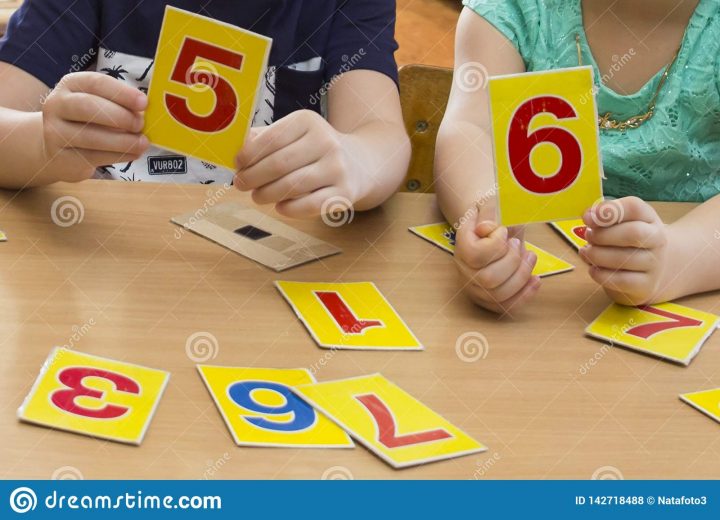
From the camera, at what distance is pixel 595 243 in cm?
99

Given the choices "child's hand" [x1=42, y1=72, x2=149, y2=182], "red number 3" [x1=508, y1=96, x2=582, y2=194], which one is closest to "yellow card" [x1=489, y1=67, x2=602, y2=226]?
"red number 3" [x1=508, y1=96, x2=582, y2=194]

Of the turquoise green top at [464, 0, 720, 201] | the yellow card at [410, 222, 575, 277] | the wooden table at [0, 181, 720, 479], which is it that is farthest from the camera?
the turquoise green top at [464, 0, 720, 201]

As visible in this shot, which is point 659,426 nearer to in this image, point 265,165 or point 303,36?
point 265,165

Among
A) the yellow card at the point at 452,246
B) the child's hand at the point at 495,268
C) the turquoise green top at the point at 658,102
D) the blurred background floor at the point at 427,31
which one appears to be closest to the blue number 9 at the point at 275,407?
the child's hand at the point at 495,268

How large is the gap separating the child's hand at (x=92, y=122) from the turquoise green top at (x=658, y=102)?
57cm

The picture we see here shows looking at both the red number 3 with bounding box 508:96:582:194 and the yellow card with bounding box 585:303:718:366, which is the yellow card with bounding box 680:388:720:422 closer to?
the yellow card with bounding box 585:303:718:366

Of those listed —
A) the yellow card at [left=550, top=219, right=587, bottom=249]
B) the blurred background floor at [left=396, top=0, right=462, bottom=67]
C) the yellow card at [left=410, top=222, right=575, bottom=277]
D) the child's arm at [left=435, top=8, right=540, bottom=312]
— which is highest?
the child's arm at [left=435, top=8, right=540, bottom=312]

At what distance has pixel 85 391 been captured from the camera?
0.74 metres

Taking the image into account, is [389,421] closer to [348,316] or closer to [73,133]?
[348,316]

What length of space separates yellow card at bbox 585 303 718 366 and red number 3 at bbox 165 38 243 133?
42cm

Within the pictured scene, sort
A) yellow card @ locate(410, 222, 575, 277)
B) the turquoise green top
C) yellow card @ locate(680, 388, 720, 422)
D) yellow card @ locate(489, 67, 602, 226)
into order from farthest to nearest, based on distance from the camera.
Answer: the turquoise green top < yellow card @ locate(410, 222, 575, 277) < yellow card @ locate(489, 67, 602, 226) < yellow card @ locate(680, 388, 720, 422)

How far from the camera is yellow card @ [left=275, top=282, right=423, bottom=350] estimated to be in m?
Result: 0.87

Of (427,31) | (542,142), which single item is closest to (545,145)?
(542,142)

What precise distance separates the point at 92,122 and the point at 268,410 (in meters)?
0.40
